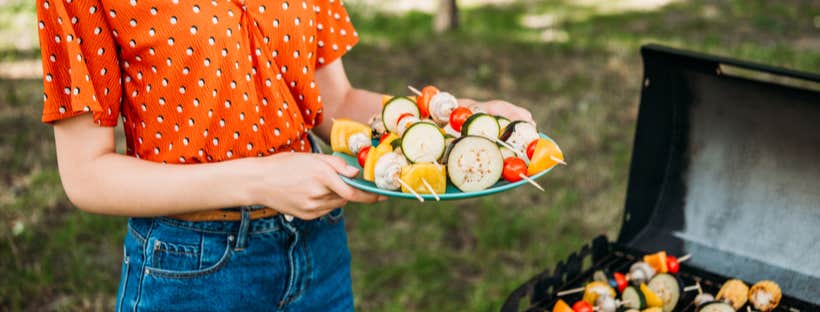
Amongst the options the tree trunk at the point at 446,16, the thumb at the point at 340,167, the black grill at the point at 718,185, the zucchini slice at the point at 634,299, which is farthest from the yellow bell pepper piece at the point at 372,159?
the tree trunk at the point at 446,16

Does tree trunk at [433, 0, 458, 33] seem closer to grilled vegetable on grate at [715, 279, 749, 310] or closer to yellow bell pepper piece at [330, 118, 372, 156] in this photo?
grilled vegetable on grate at [715, 279, 749, 310]

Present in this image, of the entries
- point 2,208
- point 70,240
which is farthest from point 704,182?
point 2,208

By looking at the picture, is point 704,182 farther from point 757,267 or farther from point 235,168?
point 235,168

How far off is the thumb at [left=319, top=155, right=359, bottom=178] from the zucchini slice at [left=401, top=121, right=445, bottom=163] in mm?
199

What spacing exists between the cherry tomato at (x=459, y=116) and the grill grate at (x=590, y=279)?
469 mm

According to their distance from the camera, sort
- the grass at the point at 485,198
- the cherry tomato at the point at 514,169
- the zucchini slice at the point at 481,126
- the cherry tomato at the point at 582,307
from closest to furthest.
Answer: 1. the cherry tomato at the point at 514,169
2. the zucchini slice at the point at 481,126
3. the cherry tomato at the point at 582,307
4. the grass at the point at 485,198

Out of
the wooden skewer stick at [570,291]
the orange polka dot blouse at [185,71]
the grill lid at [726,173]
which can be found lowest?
the wooden skewer stick at [570,291]

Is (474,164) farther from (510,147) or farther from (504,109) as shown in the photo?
(504,109)

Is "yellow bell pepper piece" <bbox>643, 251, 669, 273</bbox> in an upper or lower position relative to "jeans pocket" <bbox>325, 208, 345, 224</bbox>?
lower

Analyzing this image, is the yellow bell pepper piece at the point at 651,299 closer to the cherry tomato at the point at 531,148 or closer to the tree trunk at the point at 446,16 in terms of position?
the cherry tomato at the point at 531,148

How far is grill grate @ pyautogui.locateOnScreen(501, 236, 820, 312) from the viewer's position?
6.93 feet

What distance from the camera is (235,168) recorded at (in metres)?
1.52

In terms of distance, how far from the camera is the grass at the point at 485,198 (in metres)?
3.83

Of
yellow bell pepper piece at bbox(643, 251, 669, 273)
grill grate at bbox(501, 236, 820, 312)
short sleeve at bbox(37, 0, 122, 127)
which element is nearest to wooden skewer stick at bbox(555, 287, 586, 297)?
grill grate at bbox(501, 236, 820, 312)
